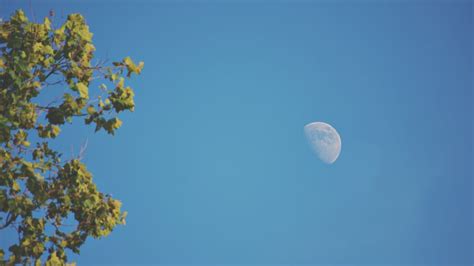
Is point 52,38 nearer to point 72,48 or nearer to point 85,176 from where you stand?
point 72,48

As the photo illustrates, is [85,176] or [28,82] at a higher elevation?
[28,82]

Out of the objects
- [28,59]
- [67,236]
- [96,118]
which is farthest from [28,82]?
[67,236]

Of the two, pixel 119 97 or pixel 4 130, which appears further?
pixel 119 97

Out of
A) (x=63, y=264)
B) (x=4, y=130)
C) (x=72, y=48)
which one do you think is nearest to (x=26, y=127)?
(x=4, y=130)

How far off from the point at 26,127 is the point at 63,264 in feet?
12.6

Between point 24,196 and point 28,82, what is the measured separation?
3070 millimetres

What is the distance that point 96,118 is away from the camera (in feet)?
58.7

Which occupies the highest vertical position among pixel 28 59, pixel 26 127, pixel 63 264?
pixel 28 59

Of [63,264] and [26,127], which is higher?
[26,127]

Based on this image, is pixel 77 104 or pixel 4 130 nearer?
pixel 4 130

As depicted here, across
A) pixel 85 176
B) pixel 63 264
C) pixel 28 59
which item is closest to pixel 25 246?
pixel 63 264

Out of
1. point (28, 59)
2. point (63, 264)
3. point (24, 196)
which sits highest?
point (28, 59)

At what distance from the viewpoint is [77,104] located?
704 inches

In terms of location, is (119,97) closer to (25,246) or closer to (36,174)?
(36,174)
